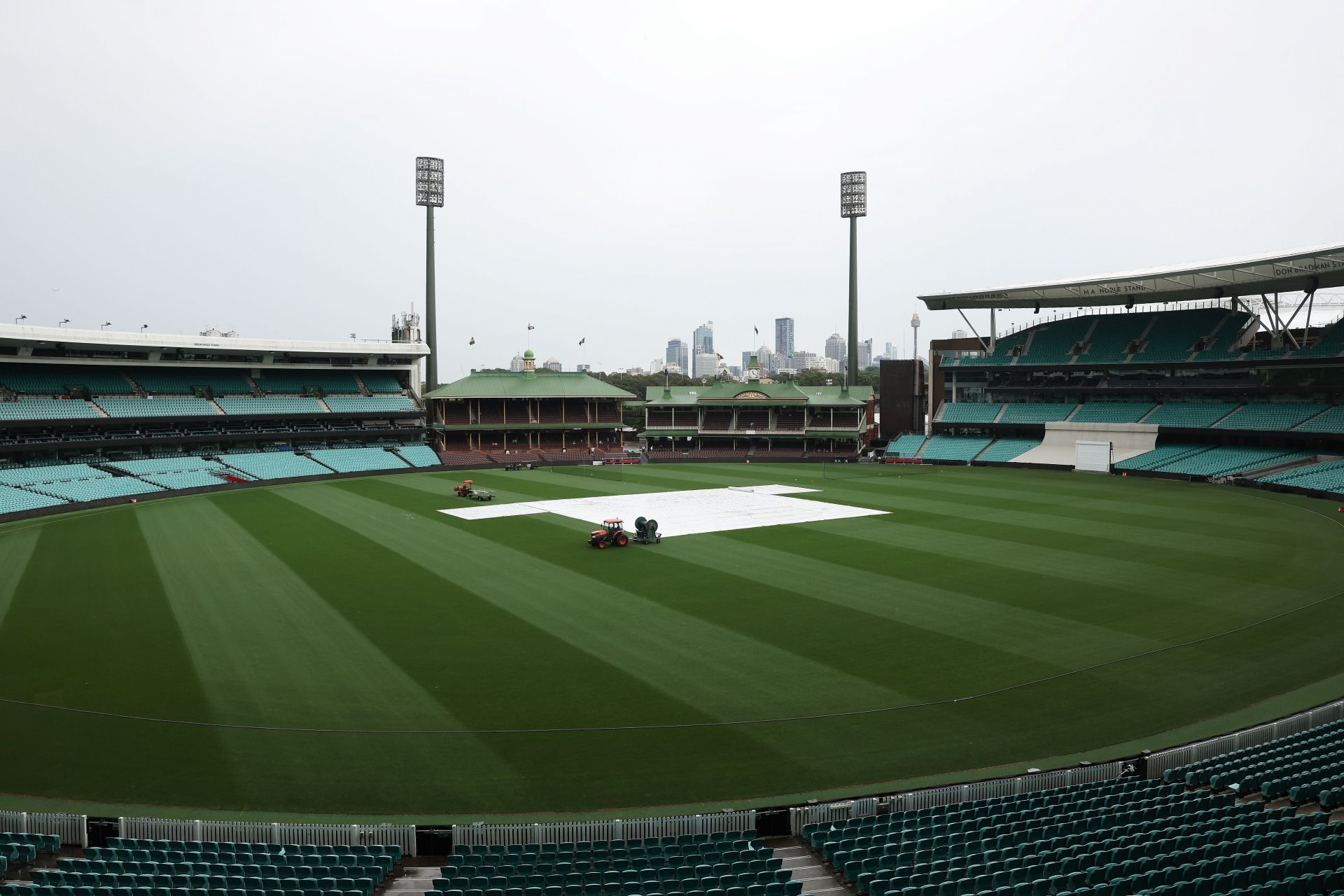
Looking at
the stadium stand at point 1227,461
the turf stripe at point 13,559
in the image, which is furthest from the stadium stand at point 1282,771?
the stadium stand at point 1227,461

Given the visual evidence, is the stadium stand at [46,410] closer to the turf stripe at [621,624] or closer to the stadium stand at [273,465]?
the stadium stand at [273,465]

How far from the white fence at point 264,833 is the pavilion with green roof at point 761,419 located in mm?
73563

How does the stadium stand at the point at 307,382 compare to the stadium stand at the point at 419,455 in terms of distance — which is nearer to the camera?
the stadium stand at the point at 419,455

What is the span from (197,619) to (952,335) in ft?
259

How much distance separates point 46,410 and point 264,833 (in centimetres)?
6025

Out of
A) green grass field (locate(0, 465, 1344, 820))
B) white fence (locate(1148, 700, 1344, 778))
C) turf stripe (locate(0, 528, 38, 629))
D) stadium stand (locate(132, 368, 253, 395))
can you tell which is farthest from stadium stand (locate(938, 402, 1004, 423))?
turf stripe (locate(0, 528, 38, 629))

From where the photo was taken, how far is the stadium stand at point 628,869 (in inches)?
417

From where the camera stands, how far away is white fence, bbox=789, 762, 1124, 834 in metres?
13.4

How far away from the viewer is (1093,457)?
67875 millimetres

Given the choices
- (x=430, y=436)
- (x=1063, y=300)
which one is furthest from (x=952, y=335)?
(x=430, y=436)

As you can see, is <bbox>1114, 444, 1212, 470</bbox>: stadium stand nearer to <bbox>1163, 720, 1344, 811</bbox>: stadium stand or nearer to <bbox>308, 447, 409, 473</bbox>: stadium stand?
<bbox>1163, 720, 1344, 811</bbox>: stadium stand

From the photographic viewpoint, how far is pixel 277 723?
60.8 ft

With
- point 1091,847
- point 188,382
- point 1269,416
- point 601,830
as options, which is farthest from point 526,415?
point 1091,847

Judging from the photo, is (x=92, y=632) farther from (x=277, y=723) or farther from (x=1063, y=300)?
(x=1063, y=300)
